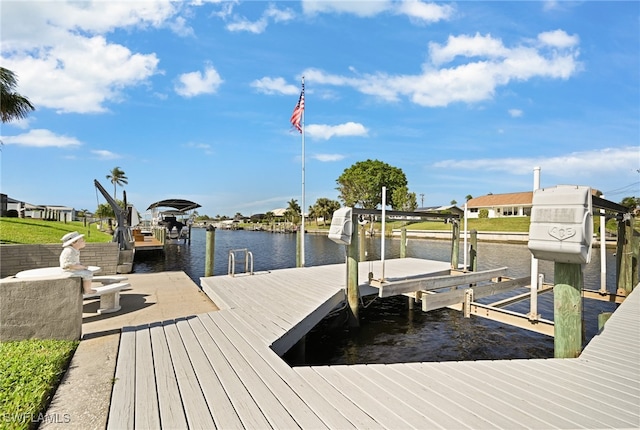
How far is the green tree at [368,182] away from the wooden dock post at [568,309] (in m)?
55.6

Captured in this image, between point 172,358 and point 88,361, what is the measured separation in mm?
968

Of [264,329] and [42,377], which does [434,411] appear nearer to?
[264,329]

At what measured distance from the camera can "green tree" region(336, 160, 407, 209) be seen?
6281 centimetres

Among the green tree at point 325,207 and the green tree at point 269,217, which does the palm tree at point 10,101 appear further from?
the green tree at point 269,217

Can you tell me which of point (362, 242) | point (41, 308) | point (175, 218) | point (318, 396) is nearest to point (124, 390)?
point (318, 396)

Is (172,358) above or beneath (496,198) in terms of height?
beneath

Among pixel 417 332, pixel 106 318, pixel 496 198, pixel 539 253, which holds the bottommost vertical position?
pixel 417 332

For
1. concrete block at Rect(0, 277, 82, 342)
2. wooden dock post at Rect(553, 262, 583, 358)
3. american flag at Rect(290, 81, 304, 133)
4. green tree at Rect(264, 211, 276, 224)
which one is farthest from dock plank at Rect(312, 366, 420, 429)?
green tree at Rect(264, 211, 276, 224)

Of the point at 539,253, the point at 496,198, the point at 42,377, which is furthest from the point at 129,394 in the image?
the point at 496,198

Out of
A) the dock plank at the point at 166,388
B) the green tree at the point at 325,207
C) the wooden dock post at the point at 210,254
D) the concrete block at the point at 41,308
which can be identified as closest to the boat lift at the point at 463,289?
the wooden dock post at the point at 210,254

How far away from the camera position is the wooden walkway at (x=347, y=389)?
269cm

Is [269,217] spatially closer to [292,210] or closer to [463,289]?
[292,210]

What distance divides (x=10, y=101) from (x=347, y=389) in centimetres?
2158

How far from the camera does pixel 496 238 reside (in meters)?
39.7
